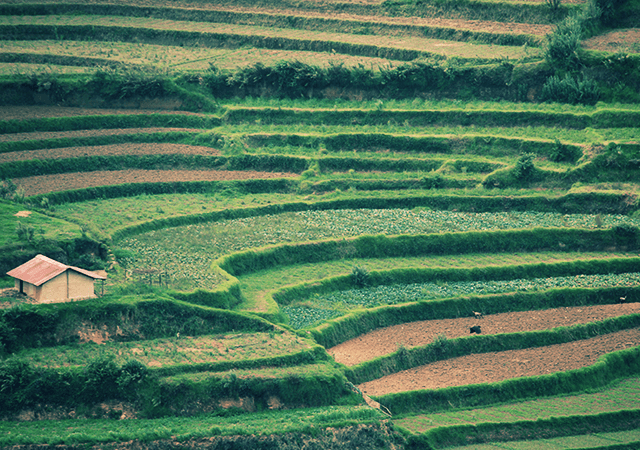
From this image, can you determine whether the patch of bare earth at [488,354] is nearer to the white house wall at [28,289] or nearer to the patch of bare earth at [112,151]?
the white house wall at [28,289]

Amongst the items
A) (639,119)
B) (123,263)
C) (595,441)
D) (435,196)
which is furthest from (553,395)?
(639,119)

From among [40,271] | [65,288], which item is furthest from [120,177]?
[65,288]

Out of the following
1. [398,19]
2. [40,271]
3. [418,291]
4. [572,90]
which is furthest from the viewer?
[398,19]

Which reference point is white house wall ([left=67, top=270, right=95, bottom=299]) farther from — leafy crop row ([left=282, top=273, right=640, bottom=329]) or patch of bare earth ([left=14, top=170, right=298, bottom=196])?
patch of bare earth ([left=14, top=170, right=298, bottom=196])

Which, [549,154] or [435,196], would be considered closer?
[435,196]

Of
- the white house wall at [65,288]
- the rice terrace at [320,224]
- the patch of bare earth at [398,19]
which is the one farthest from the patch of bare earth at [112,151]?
the patch of bare earth at [398,19]

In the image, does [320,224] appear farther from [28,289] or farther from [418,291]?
[28,289]

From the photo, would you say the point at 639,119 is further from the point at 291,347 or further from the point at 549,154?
the point at 291,347

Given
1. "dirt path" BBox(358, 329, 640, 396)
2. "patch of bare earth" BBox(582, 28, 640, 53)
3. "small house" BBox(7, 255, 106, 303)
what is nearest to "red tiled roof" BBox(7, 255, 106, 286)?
"small house" BBox(7, 255, 106, 303)
